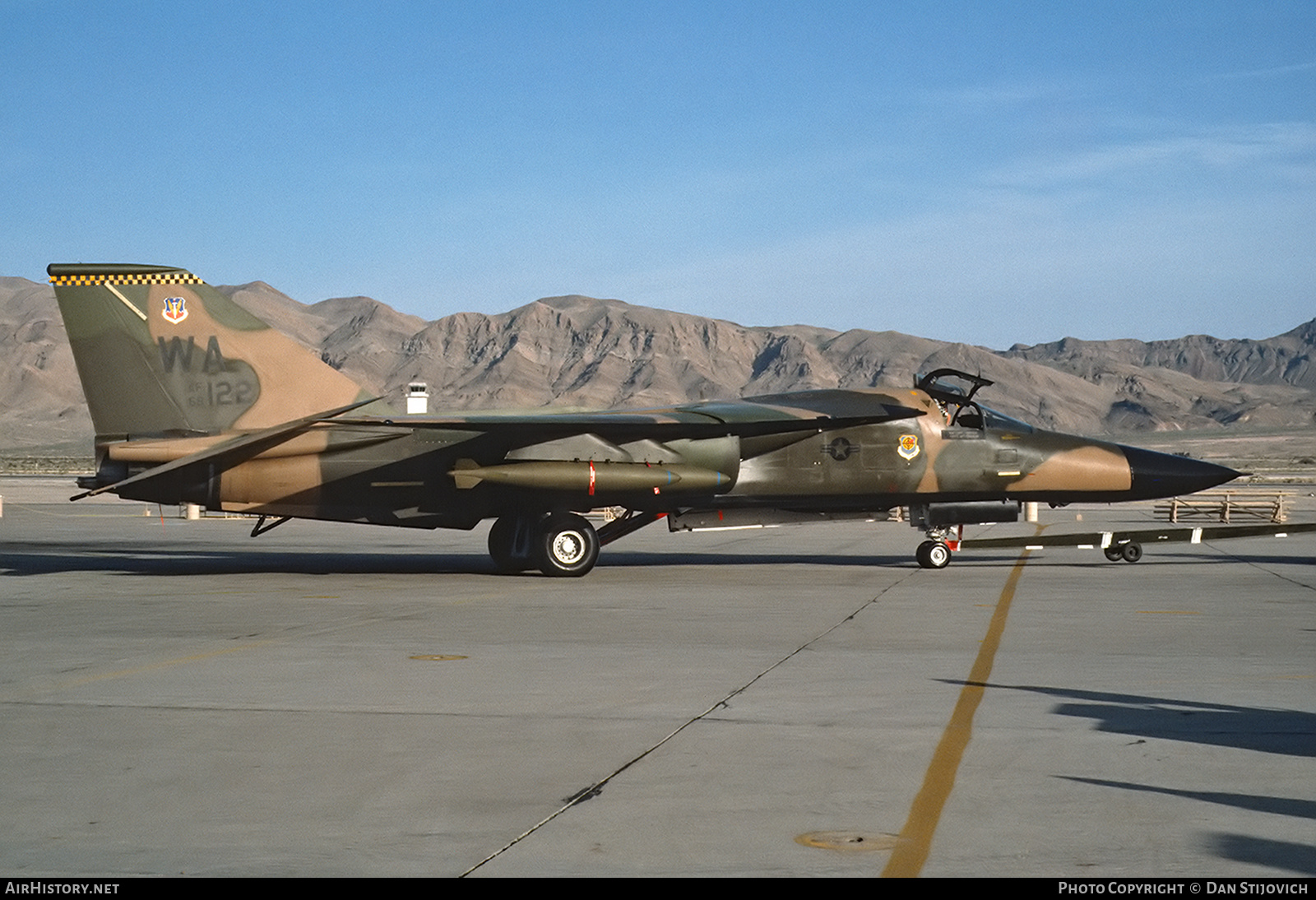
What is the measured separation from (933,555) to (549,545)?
642 centimetres

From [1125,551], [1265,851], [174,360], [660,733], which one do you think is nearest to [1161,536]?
[1125,551]

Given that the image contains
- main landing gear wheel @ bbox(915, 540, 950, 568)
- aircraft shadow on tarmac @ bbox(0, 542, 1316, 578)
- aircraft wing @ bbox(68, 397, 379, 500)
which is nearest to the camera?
aircraft wing @ bbox(68, 397, 379, 500)

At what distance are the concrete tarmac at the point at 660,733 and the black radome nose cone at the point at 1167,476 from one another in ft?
16.8

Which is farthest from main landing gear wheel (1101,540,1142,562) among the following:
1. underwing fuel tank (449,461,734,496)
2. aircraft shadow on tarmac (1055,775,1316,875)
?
aircraft shadow on tarmac (1055,775,1316,875)

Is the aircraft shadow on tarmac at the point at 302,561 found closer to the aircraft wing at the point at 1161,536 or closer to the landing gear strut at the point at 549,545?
Result: the landing gear strut at the point at 549,545

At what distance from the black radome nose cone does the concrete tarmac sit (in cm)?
512

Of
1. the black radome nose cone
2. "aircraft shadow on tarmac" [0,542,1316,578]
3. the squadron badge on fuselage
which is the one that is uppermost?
the squadron badge on fuselage

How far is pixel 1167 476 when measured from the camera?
2234 cm

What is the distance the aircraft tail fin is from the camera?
1961 cm

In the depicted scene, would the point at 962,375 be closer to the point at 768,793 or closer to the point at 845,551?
the point at 845,551

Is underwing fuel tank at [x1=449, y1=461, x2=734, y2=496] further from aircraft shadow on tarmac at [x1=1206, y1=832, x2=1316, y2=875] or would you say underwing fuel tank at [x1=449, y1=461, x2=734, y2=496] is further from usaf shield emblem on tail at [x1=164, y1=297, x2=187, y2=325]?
aircraft shadow on tarmac at [x1=1206, y1=832, x2=1316, y2=875]

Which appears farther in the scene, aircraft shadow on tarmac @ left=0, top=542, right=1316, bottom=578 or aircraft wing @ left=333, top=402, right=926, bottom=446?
aircraft shadow on tarmac @ left=0, top=542, right=1316, bottom=578

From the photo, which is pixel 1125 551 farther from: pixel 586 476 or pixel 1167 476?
pixel 586 476

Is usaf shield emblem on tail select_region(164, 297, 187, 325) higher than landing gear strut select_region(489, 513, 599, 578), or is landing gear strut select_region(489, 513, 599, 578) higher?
usaf shield emblem on tail select_region(164, 297, 187, 325)
